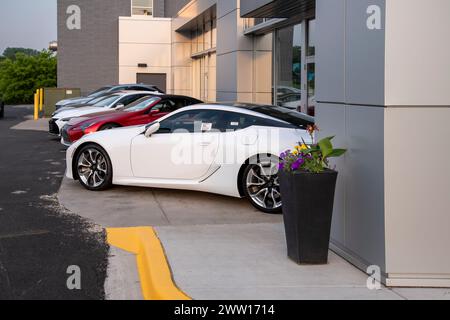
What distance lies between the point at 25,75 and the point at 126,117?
41.8 m

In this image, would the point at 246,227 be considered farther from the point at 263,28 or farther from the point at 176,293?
the point at 263,28

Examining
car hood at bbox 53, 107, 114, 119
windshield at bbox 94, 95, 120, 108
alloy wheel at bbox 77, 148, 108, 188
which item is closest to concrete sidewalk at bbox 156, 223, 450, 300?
alloy wheel at bbox 77, 148, 108, 188

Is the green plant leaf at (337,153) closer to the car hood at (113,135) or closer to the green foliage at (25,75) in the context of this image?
the car hood at (113,135)

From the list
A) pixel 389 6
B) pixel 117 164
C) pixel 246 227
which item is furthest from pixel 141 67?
pixel 389 6

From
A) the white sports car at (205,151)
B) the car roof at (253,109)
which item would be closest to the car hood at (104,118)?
the white sports car at (205,151)

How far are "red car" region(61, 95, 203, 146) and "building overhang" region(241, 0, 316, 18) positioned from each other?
2.70 m

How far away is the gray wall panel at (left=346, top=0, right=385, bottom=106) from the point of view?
227 inches

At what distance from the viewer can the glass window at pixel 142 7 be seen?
139ft

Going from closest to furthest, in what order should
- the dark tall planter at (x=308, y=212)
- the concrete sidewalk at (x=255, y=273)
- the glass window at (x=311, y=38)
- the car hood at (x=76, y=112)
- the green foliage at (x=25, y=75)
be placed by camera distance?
the concrete sidewalk at (x=255, y=273), the dark tall planter at (x=308, y=212), the glass window at (x=311, y=38), the car hood at (x=76, y=112), the green foliage at (x=25, y=75)

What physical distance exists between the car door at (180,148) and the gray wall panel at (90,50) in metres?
29.9

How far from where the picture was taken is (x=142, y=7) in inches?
1674

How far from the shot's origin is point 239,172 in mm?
9555

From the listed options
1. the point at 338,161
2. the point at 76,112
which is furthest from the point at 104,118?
the point at 338,161

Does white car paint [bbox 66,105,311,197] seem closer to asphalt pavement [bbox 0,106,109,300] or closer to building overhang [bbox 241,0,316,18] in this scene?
asphalt pavement [bbox 0,106,109,300]
